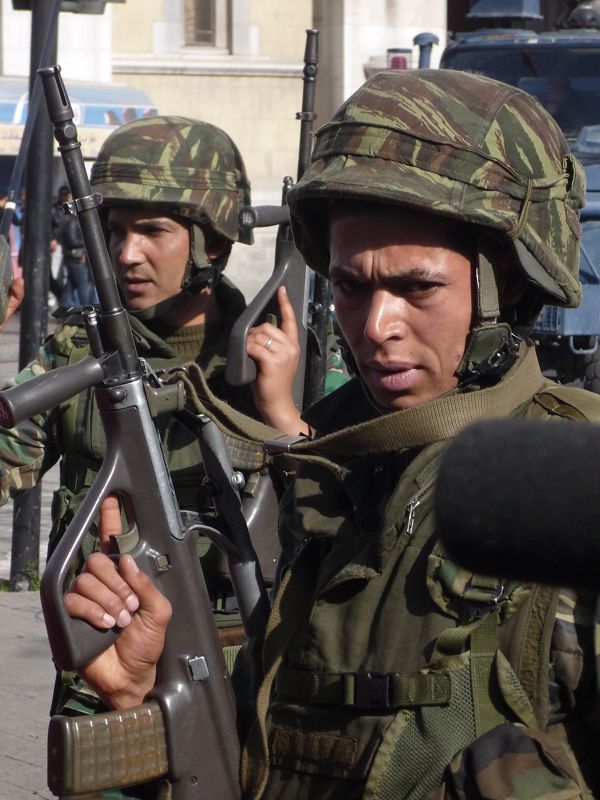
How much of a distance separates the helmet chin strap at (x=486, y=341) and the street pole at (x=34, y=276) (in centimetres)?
535

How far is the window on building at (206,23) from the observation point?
1100 inches

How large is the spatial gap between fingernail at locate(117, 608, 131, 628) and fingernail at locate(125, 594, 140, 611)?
17 mm

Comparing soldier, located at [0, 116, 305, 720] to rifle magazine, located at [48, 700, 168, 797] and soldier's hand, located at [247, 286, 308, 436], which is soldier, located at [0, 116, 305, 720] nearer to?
soldier's hand, located at [247, 286, 308, 436]

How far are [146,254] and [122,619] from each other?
1.82 meters

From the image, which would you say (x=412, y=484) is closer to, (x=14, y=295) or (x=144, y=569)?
(x=144, y=569)

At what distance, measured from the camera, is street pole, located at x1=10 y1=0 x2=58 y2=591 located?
721 cm

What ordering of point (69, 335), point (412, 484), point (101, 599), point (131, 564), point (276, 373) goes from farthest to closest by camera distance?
1. point (69, 335)
2. point (276, 373)
3. point (131, 564)
4. point (101, 599)
5. point (412, 484)

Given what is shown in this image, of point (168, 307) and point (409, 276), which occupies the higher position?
point (409, 276)

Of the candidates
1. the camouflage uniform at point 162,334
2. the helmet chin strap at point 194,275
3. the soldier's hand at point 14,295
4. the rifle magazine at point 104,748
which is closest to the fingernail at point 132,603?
the rifle magazine at point 104,748

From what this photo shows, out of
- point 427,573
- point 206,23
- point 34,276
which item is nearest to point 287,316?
point 427,573

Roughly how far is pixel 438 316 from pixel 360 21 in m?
25.7

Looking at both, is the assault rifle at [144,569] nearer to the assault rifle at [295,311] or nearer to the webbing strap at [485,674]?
the webbing strap at [485,674]

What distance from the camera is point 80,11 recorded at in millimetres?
7199

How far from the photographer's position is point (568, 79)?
10.9m
